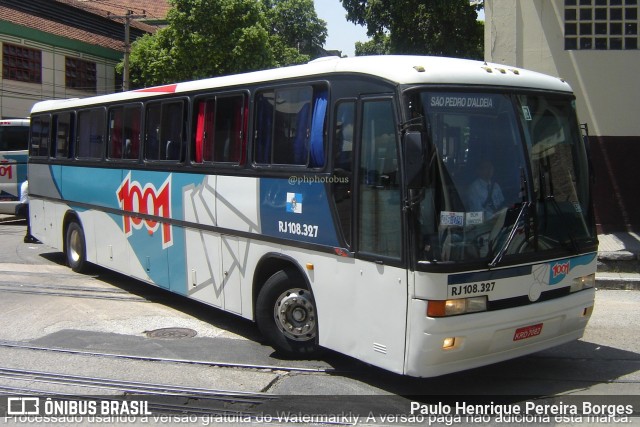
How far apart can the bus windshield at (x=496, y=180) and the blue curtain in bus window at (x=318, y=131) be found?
1.26m

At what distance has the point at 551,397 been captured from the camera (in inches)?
232

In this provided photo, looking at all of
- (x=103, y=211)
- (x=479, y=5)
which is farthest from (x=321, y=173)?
(x=479, y=5)

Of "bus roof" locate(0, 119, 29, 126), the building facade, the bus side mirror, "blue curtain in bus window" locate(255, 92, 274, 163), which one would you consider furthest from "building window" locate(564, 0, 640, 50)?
the building facade

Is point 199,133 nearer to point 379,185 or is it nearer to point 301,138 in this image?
point 301,138

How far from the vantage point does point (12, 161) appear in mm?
20719

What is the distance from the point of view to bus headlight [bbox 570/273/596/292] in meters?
6.22

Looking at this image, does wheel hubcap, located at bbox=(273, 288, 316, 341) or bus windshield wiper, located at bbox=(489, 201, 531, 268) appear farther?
wheel hubcap, located at bbox=(273, 288, 316, 341)

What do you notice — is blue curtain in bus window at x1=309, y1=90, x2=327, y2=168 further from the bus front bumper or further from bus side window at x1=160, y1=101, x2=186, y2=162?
bus side window at x1=160, y1=101, x2=186, y2=162

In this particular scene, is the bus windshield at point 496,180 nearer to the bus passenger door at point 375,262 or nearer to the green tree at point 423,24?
the bus passenger door at point 375,262

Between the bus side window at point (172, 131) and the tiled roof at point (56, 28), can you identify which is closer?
the bus side window at point (172, 131)

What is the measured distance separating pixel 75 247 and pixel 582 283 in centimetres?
894

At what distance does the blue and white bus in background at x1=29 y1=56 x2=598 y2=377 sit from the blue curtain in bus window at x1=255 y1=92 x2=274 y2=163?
17mm

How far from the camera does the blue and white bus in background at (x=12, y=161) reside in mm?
20594

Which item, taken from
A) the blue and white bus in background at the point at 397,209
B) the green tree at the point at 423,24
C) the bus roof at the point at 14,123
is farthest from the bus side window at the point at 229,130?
the green tree at the point at 423,24
